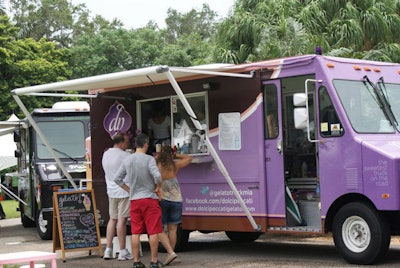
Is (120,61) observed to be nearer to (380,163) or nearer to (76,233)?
(76,233)

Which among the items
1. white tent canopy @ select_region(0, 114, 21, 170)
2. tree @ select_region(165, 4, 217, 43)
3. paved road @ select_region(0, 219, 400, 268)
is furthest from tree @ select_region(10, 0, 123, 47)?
paved road @ select_region(0, 219, 400, 268)

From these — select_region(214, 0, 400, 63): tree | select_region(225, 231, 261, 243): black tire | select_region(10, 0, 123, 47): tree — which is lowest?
select_region(225, 231, 261, 243): black tire

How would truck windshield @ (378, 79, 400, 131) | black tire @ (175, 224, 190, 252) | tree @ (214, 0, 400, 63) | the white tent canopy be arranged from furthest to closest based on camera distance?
the white tent canopy < tree @ (214, 0, 400, 63) < black tire @ (175, 224, 190, 252) < truck windshield @ (378, 79, 400, 131)

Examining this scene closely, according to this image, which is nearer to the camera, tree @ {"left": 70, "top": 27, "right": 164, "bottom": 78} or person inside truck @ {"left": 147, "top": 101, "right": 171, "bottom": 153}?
person inside truck @ {"left": 147, "top": 101, "right": 171, "bottom": 153}

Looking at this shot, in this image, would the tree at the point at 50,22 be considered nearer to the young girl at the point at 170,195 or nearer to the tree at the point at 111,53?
the tree at the point at 111,53

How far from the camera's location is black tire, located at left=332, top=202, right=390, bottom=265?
902cm

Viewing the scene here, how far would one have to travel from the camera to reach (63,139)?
16.1 metres

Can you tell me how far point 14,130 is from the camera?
1806 cm

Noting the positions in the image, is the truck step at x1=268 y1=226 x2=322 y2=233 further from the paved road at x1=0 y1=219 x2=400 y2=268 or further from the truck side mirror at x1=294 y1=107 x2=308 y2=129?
the truck side mirror at x1=294 y1=107 x2=308 y2=129

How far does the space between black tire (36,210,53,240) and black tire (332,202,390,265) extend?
23.8 feet

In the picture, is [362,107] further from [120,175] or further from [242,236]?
[242,236]

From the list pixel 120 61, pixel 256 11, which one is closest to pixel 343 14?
pixel 256 11

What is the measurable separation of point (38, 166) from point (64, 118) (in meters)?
1.35

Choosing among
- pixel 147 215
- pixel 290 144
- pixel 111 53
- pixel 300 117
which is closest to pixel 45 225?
pixel 147 215
